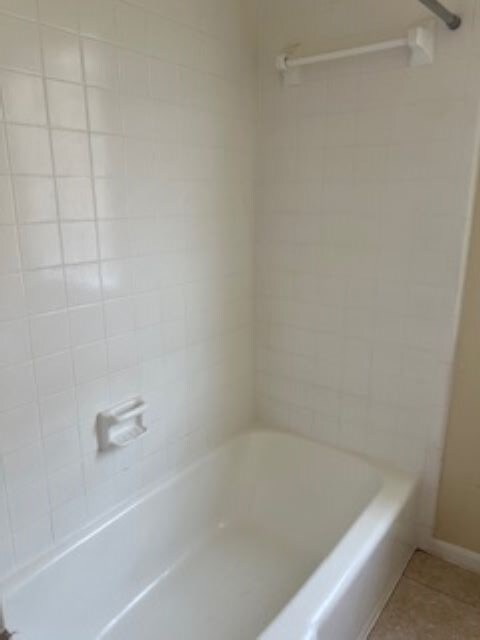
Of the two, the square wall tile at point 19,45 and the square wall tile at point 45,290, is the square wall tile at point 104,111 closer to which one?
the square wall tile at point 19,45

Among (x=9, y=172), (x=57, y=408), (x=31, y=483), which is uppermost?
(x=9, y=172)

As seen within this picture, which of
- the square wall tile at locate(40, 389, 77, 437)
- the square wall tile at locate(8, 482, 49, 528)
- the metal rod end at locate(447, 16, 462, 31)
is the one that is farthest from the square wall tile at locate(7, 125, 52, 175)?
the metal rod end at locate(447, 16, 462, 31)

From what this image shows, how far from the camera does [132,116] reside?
1544mm

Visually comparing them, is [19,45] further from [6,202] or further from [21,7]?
[6,202]

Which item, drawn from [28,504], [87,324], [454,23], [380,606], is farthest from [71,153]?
[380,606]

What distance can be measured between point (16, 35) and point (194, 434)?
4.79 ft

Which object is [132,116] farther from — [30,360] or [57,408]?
[57,408]

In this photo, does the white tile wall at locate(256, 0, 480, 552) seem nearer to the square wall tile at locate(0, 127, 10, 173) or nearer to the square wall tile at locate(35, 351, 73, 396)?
the square wall tile at locate(35, 351, 73, 396)

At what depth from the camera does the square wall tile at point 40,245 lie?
1323 millimetres

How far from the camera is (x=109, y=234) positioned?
1.54 metres

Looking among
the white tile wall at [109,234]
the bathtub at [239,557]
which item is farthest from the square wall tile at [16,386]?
the bathtub at [239,557]

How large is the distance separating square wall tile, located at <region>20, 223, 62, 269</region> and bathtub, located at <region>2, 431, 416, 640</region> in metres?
0.88

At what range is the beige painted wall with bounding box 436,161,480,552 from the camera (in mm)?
1757

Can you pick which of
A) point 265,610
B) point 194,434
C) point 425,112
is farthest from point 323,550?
point 425,112
